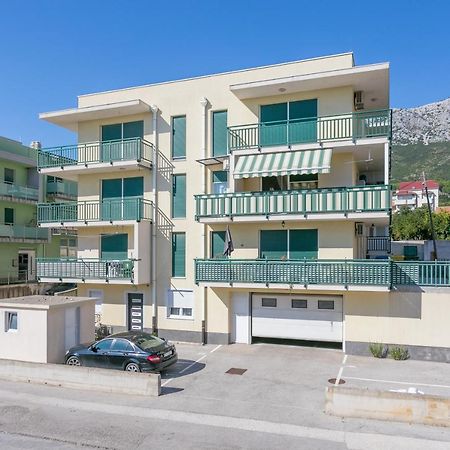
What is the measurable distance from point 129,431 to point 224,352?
838 centimetres

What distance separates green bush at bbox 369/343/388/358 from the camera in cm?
1692

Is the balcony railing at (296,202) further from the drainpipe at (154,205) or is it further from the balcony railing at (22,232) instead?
the balcony railing at (22,232)

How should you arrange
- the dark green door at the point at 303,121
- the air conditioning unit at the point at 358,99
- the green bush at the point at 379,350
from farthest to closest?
the air conditioning unit at the point at 358,99 → the dark green door at the point at 303,121 → the green bush at the point at 379,350

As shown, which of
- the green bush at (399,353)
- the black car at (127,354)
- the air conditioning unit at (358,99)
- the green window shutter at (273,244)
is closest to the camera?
the black car at (127,354)

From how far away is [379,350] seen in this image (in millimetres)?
16906

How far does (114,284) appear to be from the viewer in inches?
842

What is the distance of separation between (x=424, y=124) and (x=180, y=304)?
18824 cm

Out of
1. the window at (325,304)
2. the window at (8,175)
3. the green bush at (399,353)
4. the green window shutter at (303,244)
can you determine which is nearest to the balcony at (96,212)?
the green window shutter at (303,244)

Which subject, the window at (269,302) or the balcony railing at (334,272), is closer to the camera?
the balcony railing at (334,272)

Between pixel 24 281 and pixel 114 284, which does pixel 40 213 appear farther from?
pixel 24 281

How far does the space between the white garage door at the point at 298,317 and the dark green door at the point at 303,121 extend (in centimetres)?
738

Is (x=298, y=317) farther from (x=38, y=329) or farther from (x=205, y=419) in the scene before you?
(x=38, y=329)

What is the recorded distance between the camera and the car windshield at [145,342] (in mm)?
14662

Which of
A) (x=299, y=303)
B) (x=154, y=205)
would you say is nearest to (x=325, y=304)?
(x=299, y=303)
